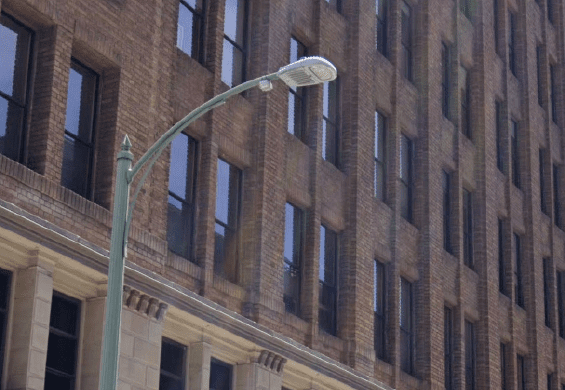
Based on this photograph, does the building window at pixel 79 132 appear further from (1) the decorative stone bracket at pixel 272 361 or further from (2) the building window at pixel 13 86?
(1) the decorative stone bracket at pixel 272 361

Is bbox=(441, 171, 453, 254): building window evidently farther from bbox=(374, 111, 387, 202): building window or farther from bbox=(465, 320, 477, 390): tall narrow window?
bbox=(374, 111, 387, 202): building window

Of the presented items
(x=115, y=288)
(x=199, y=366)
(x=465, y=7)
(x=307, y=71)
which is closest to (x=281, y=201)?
(x=199, y=366)

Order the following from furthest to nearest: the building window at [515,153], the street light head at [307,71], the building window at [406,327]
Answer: the building window at [515,153] → the building window at [406,327] → the street light head at [307,71]

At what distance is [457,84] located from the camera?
36500 millimetres

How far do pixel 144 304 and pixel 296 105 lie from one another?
29.2 ft

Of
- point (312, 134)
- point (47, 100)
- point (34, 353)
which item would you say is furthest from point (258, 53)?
point (34, 353)

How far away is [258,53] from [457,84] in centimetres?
1185

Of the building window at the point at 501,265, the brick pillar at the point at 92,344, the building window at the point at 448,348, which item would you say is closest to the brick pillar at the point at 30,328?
the brick pillar at the point at 92,344

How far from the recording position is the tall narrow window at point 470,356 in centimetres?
3475

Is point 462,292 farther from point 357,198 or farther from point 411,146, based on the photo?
point 357,198

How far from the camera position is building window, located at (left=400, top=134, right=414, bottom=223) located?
3278cm

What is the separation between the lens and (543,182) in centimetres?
4397

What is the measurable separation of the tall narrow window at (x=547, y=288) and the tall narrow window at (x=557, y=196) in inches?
92.5

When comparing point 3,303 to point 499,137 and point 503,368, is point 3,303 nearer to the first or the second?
point 503,368
